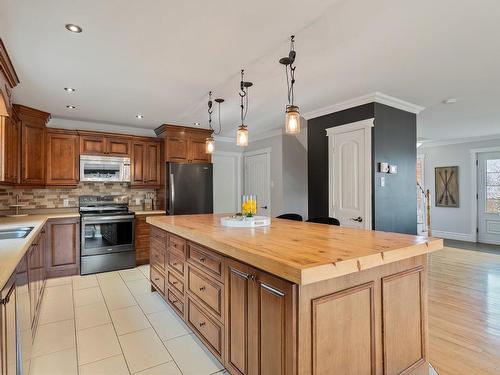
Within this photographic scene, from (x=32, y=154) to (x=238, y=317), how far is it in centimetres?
405

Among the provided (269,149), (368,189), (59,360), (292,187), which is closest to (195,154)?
(269,149)

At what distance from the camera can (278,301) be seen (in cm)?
135

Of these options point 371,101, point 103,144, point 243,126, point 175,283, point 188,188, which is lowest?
point 175,283

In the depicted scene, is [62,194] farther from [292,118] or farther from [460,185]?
[460,185]

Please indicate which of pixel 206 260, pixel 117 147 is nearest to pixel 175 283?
pixel 206 260

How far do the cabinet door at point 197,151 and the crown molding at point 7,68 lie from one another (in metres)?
2.69

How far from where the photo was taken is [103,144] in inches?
185

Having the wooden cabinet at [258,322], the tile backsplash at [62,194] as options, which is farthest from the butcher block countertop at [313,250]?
the tile backsplash at [62,194]

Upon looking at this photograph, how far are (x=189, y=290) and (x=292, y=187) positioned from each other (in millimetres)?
3828

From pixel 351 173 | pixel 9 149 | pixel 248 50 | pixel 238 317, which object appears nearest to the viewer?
pixel 238 317

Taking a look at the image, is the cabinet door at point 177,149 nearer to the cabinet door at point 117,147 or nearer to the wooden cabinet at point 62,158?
the cabinet door at point 117,147

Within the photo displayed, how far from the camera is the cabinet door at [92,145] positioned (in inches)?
179

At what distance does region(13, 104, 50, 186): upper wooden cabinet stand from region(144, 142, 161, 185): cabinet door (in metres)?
1.49

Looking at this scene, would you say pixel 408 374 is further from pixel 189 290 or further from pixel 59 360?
pixel 59 360
